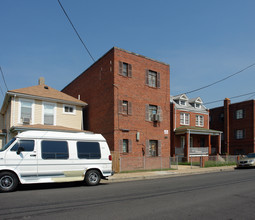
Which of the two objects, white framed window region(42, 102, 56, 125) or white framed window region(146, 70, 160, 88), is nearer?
white framed window region(42, 102, 56, 125)

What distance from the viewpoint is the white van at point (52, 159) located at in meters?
10.9

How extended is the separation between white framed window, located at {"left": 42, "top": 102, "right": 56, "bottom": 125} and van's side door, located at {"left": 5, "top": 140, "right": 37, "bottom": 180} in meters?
11.0

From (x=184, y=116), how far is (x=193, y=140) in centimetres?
351

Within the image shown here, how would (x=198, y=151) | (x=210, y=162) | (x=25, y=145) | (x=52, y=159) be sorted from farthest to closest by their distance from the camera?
(x=198, y=151) → (x=210, y=162) → (x=52, y=159) → (x=25, y=145)

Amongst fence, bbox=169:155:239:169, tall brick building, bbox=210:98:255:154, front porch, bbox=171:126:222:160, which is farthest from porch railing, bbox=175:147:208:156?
tall brick building, bbox=210:98:255:154

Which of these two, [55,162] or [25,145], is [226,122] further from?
[25,145]

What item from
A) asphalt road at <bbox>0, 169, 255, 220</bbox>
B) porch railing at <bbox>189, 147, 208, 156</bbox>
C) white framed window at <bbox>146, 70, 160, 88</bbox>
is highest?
white framed window at <bbox>146, 70, 160, 88</bbox>

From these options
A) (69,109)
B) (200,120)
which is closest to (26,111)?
(69,109)

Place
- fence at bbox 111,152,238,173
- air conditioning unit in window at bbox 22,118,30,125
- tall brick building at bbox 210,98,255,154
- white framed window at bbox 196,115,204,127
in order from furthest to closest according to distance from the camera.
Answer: tall brick building at bbox 210,98,255,154
white framed window at bbox 196,115,204,127
air conditioning unit in window at bbox 22,118,30,125
fence at bbox 111,152,238,173

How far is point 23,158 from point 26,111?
35.8 feet

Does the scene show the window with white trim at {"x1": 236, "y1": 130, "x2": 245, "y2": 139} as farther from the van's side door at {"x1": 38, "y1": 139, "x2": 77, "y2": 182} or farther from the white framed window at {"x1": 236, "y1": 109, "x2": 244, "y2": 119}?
the van's side door at {"x1": 38, "y1": 139, "x2": 77, "y2": 182}

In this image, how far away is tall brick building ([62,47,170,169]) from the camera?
21.2 meters

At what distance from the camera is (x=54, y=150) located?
12.0 meters

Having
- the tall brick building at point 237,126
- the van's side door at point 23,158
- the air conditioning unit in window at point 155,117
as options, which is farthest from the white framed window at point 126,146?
the tall brick building at point 237,126
